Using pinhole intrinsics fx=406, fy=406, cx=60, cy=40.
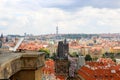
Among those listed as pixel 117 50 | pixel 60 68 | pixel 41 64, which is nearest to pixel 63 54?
pixel 60 68

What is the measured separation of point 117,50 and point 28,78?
114m

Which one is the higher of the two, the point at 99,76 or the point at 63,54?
the point at 63,54

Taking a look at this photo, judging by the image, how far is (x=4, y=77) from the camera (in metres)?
2.33

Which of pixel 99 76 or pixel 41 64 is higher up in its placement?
pixel 41 64

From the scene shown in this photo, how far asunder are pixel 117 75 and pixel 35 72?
3783cm

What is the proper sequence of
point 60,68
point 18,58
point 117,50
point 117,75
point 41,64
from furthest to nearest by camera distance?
1. point 117,50
2. point 117,75
3. point 60,68
4. point 41,64
5. point 18,58

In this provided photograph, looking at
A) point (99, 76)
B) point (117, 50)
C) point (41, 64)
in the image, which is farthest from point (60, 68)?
point (117, 50)

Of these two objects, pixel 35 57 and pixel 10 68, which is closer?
pixel 10 68

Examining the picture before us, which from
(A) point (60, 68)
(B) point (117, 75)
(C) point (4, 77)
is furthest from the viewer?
(B) point (117, 75)

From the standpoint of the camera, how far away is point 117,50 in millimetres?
115375

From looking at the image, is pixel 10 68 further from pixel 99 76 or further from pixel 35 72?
pixel 99 76

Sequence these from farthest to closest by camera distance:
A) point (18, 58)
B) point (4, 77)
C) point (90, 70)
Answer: point (90, 70) < point (18, 58) < point (4, 77)

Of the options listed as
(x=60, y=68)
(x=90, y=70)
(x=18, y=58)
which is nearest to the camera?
(x=18, y=58)

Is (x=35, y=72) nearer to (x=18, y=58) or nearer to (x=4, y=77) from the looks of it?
(x=18, y=58)
